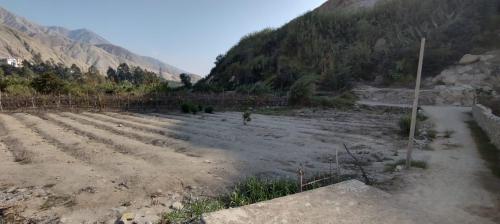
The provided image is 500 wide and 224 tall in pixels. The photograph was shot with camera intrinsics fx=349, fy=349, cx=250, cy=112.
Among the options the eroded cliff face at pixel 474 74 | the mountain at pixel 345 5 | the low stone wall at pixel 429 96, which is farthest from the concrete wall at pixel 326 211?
the mountain at pixel 345 5

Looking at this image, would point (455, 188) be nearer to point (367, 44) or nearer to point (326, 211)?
point (326, 211)

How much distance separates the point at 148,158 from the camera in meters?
11.8

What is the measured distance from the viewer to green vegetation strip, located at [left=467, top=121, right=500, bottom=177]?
32.6ft

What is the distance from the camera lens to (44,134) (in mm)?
16438

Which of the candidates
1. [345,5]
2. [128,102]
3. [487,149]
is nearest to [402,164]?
[487,149]

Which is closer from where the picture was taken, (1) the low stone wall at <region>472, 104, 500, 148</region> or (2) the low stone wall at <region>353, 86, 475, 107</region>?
(1) the low stone wall at <region>472, 104, 500, 148</region>

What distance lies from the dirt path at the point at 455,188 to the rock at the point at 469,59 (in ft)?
68.8

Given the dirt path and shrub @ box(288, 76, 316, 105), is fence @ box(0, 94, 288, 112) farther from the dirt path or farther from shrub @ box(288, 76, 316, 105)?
the dirt path

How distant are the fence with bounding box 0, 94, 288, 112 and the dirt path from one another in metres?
19.5

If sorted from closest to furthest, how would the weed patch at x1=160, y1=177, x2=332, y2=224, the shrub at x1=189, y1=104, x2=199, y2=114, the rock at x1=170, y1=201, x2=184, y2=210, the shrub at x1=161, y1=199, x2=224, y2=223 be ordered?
the shrub at x1=161, y1=199, x2=224, y2=223
the weed patch at x1=160, y1=177, x2=332, y2=224
the rock at x1=170, y1=201, x2=184, y2=210
the shrub at x1=189, y1=104, x2=199, y2=114

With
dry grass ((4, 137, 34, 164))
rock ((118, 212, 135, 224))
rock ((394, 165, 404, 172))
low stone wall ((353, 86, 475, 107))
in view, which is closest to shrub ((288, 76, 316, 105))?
low stone wall ((353, 86, 475, 107))

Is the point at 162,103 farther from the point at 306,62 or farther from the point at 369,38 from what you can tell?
the point at 369,38

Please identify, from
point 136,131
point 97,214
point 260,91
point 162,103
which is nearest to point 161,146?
point 136,131

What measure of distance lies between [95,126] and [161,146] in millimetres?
7360
